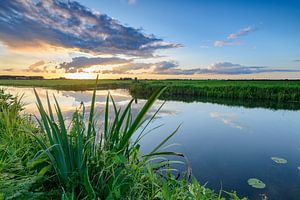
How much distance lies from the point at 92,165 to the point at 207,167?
3.93 m

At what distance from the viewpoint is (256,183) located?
14.1ft

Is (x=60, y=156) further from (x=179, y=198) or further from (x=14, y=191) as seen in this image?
(x=179, y=198)

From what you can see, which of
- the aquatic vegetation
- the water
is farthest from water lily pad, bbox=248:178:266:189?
the aquatic vegetation

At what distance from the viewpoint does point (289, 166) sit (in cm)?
525

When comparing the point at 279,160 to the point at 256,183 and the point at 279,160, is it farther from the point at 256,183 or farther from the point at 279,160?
the point at 256,183

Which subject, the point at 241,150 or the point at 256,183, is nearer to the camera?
the point at 256,183

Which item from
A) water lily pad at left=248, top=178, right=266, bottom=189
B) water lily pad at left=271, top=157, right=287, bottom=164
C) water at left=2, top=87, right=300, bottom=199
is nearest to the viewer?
water lily pad at left=248, top=178, right=266, bottom=189

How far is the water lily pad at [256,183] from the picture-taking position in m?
4.21

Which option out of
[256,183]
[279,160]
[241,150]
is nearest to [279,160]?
[279,160]

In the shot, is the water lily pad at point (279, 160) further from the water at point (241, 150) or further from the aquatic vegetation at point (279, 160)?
the water at point (241, 150)

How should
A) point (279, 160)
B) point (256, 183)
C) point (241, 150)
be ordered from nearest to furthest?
point (256, 183) → point (279, 160) → point (241, 150)

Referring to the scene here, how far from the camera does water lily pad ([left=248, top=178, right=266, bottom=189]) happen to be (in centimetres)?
421

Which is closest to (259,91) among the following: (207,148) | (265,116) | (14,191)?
(265,116)

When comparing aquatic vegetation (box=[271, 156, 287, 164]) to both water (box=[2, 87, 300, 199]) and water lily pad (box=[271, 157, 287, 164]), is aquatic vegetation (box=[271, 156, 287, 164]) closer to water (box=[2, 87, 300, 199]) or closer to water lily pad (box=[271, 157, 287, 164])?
water lily pad (box=[271, 157, 287, 164])
